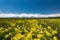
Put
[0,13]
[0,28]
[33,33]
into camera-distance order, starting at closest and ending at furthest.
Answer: [33,33] → [0,28] → [0,13]

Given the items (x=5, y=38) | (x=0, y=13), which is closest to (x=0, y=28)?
(x=5, y=38)

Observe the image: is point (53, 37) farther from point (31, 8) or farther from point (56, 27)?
point (31, 8)

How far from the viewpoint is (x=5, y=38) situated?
7.01ft

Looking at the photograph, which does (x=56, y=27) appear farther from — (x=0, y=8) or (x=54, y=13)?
(x=0, y=8)

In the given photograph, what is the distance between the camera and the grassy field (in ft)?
6.79

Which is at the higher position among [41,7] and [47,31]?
[41,7]

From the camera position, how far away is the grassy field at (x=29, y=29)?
207 centimetres

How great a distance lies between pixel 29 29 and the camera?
2.18 m

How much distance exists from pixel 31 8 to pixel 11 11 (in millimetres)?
372

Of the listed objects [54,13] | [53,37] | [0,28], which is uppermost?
[54,13]

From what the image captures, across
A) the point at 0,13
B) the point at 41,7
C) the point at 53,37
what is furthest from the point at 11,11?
the point at 53,37

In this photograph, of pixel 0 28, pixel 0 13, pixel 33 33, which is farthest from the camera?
pixel 0 13

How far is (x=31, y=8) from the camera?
8.44 feet

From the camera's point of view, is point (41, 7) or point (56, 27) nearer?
point (56, 27)
